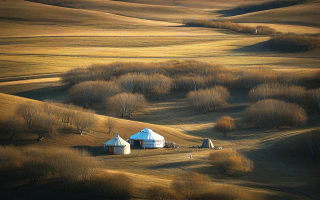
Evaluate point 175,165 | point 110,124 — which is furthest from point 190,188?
point 110,124

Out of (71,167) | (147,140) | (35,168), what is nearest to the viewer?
(71,167)

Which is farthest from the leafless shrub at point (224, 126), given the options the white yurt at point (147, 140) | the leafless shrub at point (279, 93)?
the leafless shrub at point (279, 93)

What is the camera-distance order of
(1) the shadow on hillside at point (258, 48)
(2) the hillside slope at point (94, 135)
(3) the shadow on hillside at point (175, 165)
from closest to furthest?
(3) the shadow on hillside at point (175, 165) → (2) the hillside slope at point (94, 135) → (1) the shadow on hillside at point (258, 48)

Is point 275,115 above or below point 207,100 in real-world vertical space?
above

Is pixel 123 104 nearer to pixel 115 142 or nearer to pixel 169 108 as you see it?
pixel 169 108

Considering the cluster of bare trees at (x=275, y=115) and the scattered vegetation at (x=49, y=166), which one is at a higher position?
the scattered vegetation at (x=49, y=166)

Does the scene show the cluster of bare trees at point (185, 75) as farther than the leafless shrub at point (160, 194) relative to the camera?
Yes

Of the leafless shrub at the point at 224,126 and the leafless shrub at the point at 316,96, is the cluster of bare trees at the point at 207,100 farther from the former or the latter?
the leafless shrub at the point at 224,126
